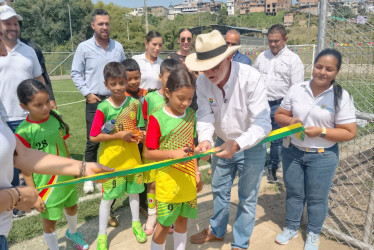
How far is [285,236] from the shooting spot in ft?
11.5

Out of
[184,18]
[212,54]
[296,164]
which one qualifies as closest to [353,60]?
[296,164]

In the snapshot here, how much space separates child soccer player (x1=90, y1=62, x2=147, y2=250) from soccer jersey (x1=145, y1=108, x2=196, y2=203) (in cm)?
54

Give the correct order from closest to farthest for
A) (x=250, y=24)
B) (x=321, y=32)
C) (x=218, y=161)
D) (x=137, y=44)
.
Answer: (x=218, y=161) < (x=321, y=32) < (x=137, y=44) < (x=250, y=24)

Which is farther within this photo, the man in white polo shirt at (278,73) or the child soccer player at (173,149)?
the man in white polo shirt at (278,73)

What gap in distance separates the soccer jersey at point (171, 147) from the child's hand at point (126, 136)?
486mm

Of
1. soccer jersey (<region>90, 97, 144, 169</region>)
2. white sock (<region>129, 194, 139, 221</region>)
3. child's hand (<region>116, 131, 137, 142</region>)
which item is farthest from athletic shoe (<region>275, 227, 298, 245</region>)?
child's hand (<region>116, 131, 137, 142</region>)

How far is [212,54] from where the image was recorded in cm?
257

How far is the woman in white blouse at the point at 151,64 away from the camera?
436 cm

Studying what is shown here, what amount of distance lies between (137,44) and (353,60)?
163ft

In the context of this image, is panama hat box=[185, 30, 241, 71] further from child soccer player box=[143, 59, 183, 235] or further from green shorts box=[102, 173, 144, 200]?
green shorts box=[102, 173, 144, 200]

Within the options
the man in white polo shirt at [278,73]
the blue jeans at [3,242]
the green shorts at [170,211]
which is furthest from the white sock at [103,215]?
the man in white polo shirt at [278,73]

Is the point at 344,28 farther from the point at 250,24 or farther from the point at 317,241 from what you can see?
the point at 250,24

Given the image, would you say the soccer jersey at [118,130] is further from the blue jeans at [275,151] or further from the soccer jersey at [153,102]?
the blue jeans at [275,151]

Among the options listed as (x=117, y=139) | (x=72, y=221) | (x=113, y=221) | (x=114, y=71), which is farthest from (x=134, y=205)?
(x=114, y=71)
